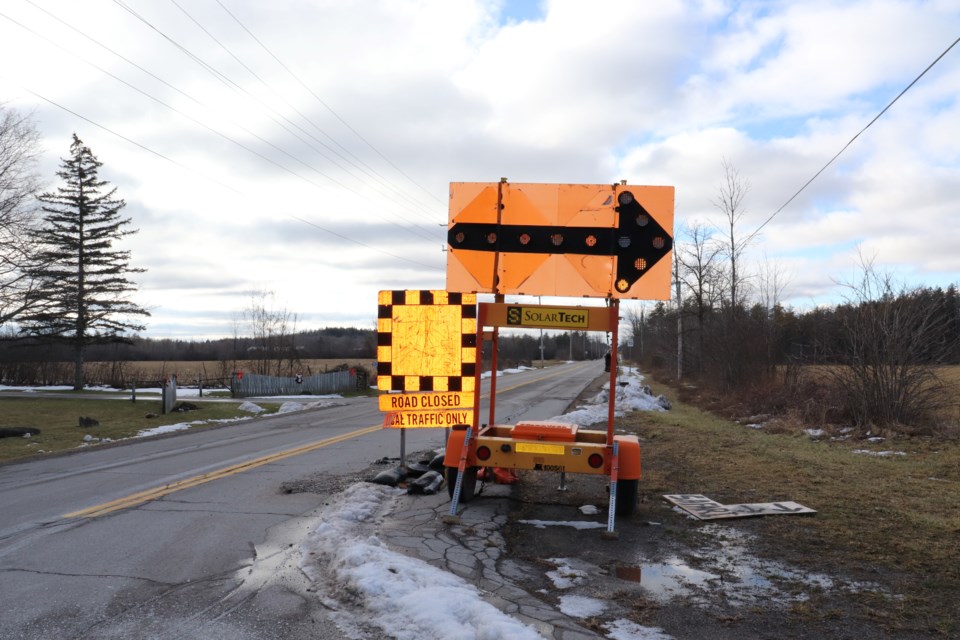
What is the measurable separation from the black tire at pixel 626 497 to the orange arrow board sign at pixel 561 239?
1.86m

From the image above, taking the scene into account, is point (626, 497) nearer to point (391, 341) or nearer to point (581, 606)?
point (581, 606)

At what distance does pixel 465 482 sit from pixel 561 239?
2766mm

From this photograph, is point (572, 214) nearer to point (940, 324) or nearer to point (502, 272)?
point (502, 272)

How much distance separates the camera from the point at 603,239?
6.68 metres

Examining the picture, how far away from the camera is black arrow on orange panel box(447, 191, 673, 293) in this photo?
658 cm

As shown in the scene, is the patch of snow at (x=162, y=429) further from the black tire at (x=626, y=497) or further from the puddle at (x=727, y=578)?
the puddle at (x=727, y=578)

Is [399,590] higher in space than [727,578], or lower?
higher

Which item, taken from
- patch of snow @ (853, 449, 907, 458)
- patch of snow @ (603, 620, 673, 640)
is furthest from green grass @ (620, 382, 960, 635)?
patch of snow @ (603, 620, 673, 640)

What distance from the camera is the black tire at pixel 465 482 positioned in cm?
691

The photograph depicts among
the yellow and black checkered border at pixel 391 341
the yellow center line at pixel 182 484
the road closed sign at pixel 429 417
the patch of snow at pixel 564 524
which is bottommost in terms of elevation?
the yellow center line at pixel 182 484

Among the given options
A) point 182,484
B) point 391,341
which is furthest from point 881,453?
point 182,484

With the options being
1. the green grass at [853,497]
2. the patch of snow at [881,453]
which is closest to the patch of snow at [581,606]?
the green grass at [853,497]

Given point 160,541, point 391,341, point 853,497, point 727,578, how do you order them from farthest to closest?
point 391,341, point 853,497, point 160,541, point 727,578

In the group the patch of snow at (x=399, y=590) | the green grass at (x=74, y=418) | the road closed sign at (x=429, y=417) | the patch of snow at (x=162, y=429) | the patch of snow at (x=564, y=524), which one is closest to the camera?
the patch of snow at (x=399, y=590)
